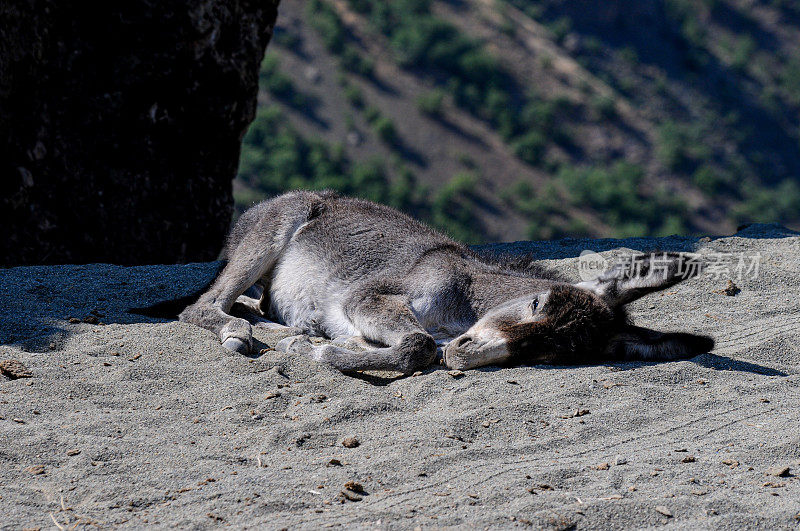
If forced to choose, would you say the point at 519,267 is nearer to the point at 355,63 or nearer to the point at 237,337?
the point at 237,337

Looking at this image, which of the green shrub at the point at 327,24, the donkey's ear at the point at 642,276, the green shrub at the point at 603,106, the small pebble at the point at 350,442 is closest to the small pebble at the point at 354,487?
the small pebble at the point at 350,442

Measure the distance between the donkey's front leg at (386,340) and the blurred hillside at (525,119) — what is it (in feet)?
129

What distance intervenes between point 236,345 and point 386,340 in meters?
0.98

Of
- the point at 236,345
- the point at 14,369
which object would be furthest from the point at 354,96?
the point at 14,369

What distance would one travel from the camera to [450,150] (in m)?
50.6

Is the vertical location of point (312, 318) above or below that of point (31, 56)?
below

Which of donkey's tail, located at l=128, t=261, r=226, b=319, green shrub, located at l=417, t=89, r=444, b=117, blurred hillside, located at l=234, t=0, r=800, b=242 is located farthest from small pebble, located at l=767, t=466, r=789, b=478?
green shrub, located at l=417, t=89, r=444, b=117

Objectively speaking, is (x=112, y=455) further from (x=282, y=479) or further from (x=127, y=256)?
(x=127, y=256)

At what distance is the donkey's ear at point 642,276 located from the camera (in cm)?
507

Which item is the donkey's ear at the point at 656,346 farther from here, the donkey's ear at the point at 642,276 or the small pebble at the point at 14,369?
the small pebble at the point at 14,369

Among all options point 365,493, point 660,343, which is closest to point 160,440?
point 365,493

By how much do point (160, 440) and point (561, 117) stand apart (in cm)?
5286

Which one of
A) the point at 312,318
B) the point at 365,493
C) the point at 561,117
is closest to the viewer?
the point at 365,493

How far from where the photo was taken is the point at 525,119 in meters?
53.3
